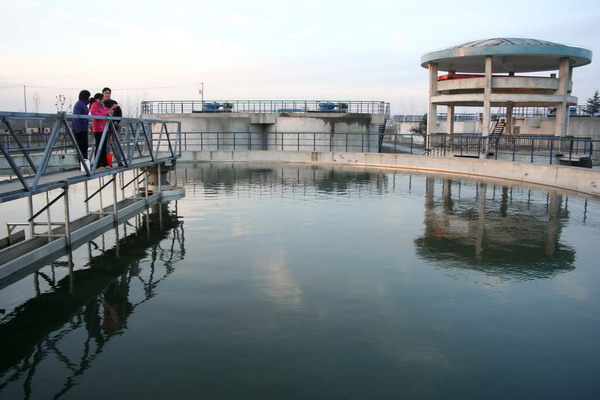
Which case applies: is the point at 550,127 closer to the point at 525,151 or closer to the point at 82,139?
the point at 525,151

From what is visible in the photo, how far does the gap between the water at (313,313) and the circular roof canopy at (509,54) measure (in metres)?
19.8

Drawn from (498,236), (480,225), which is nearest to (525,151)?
(480,225)

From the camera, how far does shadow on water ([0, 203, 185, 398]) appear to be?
5.23m

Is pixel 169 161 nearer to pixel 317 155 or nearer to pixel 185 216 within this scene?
pixel 185 216

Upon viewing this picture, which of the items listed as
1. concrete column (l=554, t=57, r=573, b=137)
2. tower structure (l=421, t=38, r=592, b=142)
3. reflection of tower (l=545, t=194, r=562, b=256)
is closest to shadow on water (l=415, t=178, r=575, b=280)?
reflection of tower (l=545, t=194, r=562, b=256)

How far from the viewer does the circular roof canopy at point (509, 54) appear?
29.0 metres

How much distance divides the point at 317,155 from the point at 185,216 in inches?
685

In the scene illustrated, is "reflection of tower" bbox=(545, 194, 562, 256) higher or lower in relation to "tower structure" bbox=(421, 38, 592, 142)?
lower

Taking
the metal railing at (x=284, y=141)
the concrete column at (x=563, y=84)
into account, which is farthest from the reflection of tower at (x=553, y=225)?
the metal railing at (x=284, y=141)

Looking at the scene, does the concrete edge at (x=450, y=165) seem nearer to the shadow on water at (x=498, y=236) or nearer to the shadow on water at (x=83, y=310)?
the shadow on water at (x=498, y=236)

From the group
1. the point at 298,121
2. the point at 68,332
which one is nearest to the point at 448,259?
the point at 68,332

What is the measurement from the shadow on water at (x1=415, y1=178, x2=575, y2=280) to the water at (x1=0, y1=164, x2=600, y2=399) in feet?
0.21

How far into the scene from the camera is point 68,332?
596 cm

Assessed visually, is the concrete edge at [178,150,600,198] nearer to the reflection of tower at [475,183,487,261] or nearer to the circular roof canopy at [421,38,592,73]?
the reflection of tower at [475,183,487,261]
